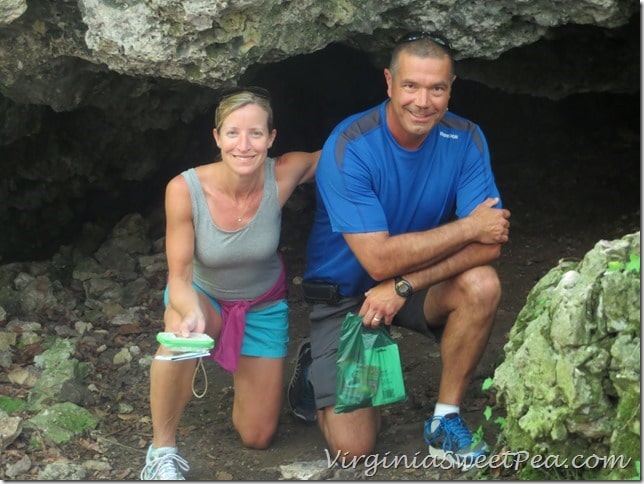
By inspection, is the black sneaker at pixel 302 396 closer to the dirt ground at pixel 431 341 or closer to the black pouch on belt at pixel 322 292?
the dirt ground at pixel 431 341

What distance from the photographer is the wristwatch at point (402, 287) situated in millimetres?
3951

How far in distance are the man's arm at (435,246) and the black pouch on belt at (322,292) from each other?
0.32 meters

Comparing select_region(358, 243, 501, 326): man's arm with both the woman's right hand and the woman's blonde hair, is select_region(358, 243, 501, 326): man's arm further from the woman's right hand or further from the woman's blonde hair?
the woman's blonde hair

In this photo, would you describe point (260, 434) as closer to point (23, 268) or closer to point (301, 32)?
point (301, 32)

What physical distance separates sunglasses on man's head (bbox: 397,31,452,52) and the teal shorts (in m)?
1.26

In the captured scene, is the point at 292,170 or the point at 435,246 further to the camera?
the point at 292,170

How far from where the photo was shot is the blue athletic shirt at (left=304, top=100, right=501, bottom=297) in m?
3.94

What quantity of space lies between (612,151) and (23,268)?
4085 mm

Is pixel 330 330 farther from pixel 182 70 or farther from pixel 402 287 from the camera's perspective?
pixel 182 70

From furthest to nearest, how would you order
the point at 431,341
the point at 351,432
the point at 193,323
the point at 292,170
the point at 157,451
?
the point at 431,341 < the point at 292,170 < the point at 351,432 < the point at 157,451 < the point at 193,323

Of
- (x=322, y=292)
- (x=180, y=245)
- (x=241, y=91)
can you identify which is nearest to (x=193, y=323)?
(x=180, y=245)

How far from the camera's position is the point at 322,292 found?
427 centimetres

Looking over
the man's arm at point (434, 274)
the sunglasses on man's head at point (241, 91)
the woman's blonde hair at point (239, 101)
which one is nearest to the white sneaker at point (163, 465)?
the man's arm at point (434, 274)

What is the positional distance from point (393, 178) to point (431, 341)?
1.32m
